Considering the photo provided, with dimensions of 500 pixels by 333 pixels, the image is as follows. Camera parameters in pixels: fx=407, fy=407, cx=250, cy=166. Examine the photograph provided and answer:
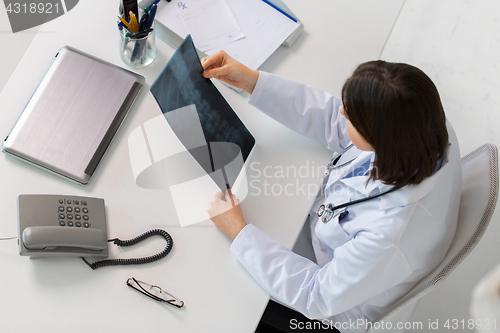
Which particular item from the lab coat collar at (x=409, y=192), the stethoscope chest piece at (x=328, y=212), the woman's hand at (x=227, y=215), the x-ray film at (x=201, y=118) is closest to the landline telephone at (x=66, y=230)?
the woman's hand at (x=227, y=215)

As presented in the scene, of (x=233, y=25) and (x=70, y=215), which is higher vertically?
(x=233, y=25)

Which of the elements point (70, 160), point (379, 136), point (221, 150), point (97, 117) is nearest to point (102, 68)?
point (97, 117)

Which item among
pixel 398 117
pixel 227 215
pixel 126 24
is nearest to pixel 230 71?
pixel 126 24

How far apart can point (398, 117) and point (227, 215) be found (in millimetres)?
467

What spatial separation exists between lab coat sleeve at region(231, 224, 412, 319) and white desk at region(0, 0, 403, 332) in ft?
0.17

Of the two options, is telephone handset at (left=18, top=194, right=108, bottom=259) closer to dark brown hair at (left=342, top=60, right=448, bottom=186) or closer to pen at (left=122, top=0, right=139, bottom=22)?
pen at (left=122, top=0, right=139, bottom=22)

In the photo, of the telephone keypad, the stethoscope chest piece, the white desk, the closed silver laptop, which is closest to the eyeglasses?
the white desk

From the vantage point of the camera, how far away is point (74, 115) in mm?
1050

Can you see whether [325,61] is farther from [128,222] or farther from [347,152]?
[128,222]

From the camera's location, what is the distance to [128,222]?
1.01 m

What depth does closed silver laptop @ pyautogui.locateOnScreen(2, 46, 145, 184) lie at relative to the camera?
1.00m

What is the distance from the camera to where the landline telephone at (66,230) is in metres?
0.88

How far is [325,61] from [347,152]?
1.10 ft

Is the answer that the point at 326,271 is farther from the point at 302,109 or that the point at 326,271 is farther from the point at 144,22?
the point at 144,22
